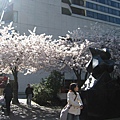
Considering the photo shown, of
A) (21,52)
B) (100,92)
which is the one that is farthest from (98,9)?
(100,92)

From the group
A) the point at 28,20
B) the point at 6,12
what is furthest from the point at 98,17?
the point at 6,12

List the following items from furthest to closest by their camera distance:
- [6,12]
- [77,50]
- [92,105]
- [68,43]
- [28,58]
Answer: [6,12] < [68,43] < [77,50] < [28,58] < [92,105]

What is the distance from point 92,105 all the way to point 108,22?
44999 millimetres

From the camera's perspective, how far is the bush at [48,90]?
1756cm

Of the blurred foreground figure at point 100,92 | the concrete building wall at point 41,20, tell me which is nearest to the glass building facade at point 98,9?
the concrete building wall at point 41,20

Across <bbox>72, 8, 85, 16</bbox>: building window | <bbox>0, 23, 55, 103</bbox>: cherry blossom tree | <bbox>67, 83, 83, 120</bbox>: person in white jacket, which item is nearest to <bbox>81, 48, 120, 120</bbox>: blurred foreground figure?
<bbox>67, 83, 83, 120</bbox>: person in white jacket

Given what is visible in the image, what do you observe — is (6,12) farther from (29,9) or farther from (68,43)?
(68,43)

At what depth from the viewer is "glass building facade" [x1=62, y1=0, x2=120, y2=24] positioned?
160 feet

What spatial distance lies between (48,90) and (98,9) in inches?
1487

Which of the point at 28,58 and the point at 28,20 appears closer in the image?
the point at 28,58

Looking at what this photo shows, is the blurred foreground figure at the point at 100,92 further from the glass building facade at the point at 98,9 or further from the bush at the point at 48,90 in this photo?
the glass building facade at the point at 98,9

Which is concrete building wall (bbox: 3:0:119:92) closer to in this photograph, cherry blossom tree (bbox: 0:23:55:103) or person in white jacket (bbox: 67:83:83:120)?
cherry blossom tree (bbox: 0:23:55:103)

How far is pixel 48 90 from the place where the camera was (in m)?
17.8

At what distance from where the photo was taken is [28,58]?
15719 millimetres
